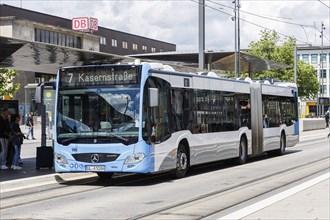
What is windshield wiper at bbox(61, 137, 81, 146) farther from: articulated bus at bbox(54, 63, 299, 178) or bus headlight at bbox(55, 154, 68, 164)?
bus headlight at bbox(55, 154, 68, 164)

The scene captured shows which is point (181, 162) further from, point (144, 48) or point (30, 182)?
point (144, 48)

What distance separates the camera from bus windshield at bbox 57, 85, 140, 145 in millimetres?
14219

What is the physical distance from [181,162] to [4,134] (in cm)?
514

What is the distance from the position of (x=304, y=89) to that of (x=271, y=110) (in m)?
60.6

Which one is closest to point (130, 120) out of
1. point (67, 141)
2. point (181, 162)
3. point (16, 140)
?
point (67, 141)

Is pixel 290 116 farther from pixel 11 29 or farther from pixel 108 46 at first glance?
pixel 108 46

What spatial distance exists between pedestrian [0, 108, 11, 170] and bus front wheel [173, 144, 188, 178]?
197 inches

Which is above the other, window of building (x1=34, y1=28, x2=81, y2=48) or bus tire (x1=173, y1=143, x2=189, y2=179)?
window of building (x1=34, y1=28, x2=81, y2=48)

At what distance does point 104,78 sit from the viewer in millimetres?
14789

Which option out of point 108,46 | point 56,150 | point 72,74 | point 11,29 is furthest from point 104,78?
point 108,46

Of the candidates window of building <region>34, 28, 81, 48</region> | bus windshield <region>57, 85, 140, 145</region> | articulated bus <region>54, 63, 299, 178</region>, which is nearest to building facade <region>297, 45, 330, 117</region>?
window of building <region>34, 28, 81, 48</region>

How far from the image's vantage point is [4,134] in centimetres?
1733

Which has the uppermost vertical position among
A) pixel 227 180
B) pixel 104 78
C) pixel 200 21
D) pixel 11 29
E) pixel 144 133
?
pixel 11 29

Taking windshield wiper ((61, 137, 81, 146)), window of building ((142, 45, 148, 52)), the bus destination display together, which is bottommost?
windshield wiper ((61, 137, 81, 146))
